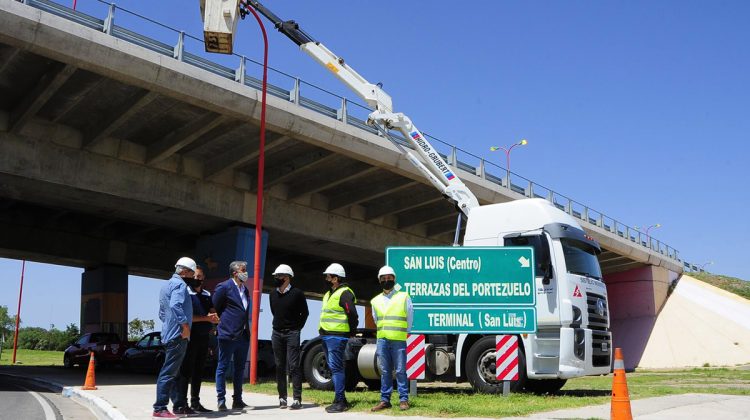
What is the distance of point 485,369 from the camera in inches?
453

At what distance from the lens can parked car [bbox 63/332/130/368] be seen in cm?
2488

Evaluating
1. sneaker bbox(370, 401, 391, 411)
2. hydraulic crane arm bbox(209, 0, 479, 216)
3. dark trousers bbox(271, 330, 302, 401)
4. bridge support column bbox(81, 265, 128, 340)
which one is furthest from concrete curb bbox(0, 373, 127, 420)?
bridge support column bbox(81, 265, 128, 340)

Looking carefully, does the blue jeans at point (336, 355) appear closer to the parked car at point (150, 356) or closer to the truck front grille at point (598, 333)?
the truck front grille at point (598, 333)

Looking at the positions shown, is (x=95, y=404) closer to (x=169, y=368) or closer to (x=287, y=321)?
(x=169, y=368)

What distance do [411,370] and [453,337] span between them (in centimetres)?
137

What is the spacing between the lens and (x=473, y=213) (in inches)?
523

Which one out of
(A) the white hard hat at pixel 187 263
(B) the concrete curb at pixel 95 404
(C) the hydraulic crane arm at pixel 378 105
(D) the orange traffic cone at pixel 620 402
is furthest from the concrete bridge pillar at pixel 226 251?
(D) the orange traffic cone at pixel 620 402

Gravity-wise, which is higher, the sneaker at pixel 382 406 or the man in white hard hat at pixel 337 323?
the man in white hard hat at pixel 337 323

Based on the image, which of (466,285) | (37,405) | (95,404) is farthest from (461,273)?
(37,405)

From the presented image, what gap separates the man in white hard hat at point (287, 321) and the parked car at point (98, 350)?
18.0 m

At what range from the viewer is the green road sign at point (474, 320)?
11.1 meters

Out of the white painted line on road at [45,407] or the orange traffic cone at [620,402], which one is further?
the white painted line on road at [45,407]

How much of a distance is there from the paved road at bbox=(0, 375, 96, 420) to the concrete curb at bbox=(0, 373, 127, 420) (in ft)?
0.38

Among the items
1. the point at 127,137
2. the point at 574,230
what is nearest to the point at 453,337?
the point at 574,230
